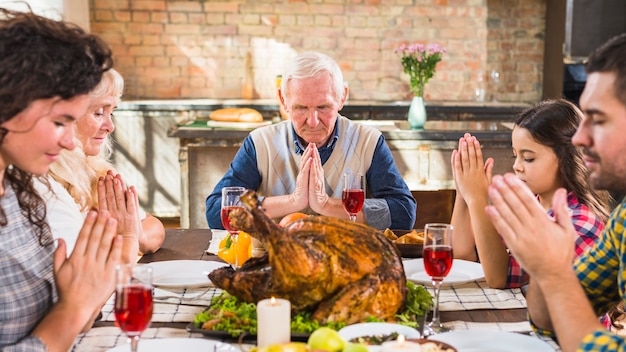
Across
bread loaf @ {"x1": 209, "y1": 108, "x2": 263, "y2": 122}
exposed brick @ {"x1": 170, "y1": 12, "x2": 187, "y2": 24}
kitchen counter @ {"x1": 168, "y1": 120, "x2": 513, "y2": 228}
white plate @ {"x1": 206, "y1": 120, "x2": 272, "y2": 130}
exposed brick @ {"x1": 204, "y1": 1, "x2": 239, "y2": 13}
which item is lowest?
kitchen counter @ {"x1": 168, "y1": 120, "x2": 513, "y2": 228}

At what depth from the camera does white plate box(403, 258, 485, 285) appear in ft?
7.26

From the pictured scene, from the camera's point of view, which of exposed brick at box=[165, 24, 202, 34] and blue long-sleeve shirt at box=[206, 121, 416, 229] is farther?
exposed brick at box=[165, 24, 202, 34]

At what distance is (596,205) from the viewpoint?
2379 millimetres

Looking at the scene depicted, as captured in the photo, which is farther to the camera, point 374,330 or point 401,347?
point 374,330

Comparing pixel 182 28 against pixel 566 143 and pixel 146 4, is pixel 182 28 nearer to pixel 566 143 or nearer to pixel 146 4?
pixel 146 4

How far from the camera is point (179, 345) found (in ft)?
5.55

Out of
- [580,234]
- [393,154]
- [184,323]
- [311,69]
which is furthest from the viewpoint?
[393,154]

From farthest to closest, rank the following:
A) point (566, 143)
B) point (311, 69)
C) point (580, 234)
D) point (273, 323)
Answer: point (311, 69)
point (566, 143)
point (580, 234)
point (273, 323)

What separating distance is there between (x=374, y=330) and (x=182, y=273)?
76cm

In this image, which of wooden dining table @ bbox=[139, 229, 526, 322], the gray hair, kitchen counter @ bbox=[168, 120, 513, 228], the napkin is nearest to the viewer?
wooden dining table @ bbox=[139, 229, 526, 322]

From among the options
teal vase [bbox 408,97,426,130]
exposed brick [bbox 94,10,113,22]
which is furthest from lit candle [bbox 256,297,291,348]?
exposed brick [bbox 94,10,113,22]

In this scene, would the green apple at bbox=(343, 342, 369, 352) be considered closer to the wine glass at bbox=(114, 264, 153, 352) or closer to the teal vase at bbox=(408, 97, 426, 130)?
the wine glass at bbox=(114, 264, 153, 352)

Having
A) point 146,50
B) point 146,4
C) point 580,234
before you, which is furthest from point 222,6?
point 580,234

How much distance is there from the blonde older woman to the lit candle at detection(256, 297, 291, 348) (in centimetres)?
65
